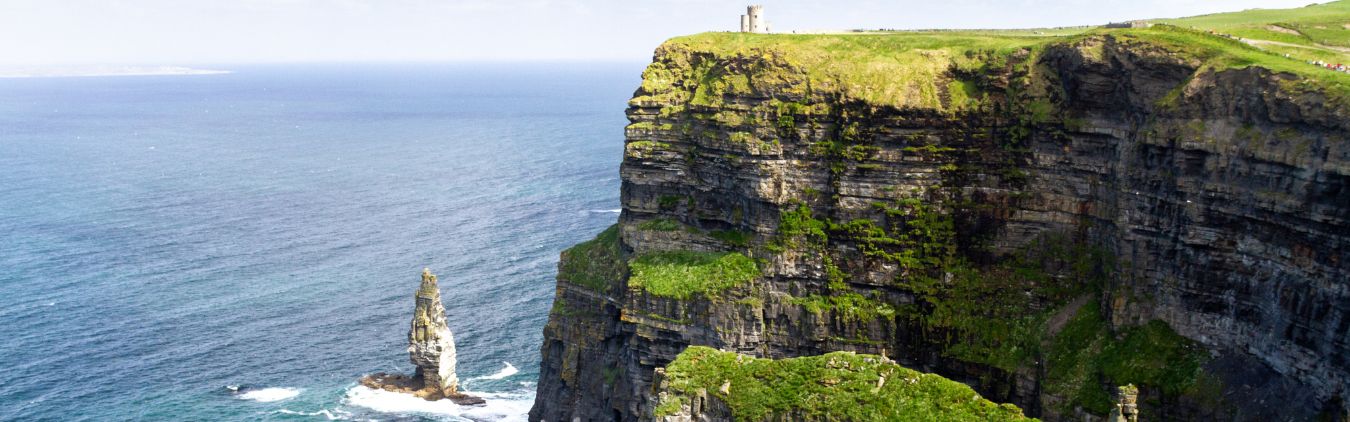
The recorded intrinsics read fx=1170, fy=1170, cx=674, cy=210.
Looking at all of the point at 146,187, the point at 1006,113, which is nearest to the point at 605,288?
the point at 1006,113

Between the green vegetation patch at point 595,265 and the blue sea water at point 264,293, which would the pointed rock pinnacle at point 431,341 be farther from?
the green vegetation patch at point 595,265

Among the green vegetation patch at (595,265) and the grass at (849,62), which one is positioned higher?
the grass at (849,62)

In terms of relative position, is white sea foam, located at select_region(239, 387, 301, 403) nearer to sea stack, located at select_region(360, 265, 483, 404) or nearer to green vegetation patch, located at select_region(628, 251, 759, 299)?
sea stack, located at select_region(360, 265, 483, 404)

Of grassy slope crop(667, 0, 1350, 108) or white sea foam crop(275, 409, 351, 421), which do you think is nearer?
grassy slope crop(667, 0, 1350, 108)

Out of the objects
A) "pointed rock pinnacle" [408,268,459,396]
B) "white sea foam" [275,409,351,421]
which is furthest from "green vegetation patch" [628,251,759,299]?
"white sea foam" [275,409,351,421]

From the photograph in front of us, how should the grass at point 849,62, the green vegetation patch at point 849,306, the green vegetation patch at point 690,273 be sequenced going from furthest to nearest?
the green vegetation patch at point 690,273, the grass at point 849,62, the green vegetation patch at point 849,306

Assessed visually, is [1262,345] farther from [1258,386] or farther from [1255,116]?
[1255,116]

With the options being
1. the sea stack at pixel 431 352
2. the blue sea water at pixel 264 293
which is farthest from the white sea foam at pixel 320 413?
the sea stack at pixel 431 352
